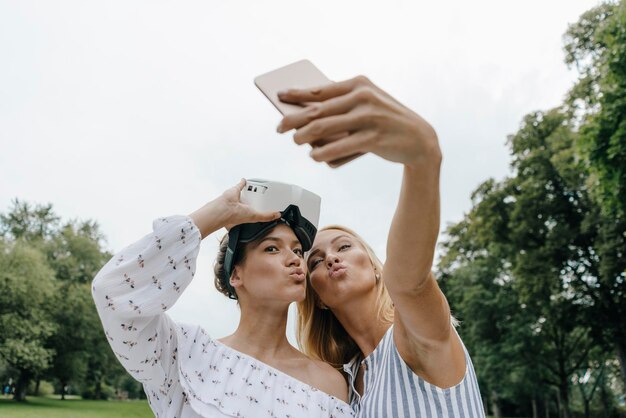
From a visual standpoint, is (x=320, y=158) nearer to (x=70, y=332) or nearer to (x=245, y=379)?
(x=245, y=379)

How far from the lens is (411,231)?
2053 mm

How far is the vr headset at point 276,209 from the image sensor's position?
3627 millimetres

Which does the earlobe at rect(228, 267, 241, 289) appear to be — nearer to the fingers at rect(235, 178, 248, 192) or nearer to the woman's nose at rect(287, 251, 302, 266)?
the woman's nose at rect(287, 251, 302, 266)

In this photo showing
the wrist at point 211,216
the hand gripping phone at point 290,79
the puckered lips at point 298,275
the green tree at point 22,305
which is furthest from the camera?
the green tree at point 22,305

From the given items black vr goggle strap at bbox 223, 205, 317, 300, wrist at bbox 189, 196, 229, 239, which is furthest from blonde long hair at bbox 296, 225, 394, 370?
wrist at bbox 189, 196, 229, 239

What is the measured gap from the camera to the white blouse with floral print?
113 inches

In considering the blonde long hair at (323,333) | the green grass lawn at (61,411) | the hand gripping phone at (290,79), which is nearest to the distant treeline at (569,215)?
the blonde long hair at (323,333)

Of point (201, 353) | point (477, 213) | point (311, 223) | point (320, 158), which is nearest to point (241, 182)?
point (311, 223)

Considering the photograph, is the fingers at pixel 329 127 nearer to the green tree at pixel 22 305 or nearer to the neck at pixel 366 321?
the neck at pixel 366 321

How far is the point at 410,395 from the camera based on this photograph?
9.43ft

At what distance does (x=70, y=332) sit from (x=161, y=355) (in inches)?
1798

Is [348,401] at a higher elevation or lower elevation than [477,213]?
lower

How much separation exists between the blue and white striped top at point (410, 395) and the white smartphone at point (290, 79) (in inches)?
63.7

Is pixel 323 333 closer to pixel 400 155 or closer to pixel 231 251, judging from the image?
pixel 231 251
